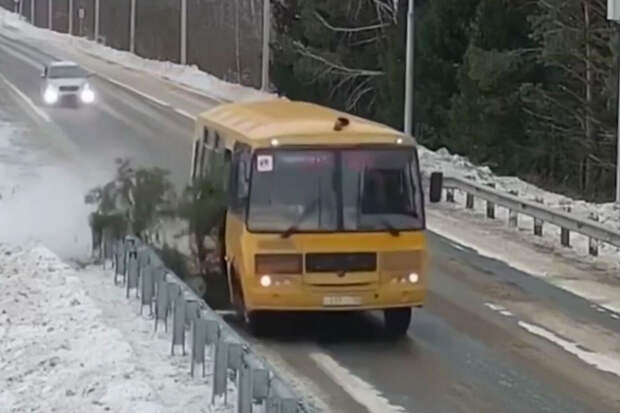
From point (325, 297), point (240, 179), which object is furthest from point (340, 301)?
point (240, 179)

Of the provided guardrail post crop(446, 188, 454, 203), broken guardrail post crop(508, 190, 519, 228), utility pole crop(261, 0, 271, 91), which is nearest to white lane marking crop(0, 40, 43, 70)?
utility pole crop(261, 0, 271, 91)

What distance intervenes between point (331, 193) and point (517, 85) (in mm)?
29740

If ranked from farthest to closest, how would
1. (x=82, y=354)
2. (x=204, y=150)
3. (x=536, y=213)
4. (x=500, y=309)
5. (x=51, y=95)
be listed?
(x=51, y=95) → (x=536, y=213) → (x=204, y=150) → (x=500, y=309) → (x=82, y=354)

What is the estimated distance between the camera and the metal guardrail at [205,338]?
37.5 ft

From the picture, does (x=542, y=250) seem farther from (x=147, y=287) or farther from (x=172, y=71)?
(x=172, y=71)

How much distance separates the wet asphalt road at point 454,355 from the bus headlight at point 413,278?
67 cm

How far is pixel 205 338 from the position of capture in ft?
44.7

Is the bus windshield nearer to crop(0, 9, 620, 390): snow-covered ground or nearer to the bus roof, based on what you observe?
the bus roof

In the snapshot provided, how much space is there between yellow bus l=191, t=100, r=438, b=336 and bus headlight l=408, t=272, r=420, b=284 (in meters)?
0.01

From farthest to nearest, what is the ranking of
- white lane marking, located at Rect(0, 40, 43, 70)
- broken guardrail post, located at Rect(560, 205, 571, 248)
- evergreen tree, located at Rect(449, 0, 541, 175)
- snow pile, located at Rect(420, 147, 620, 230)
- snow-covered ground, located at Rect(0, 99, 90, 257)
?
white lane marking, located at Rect(0, 40, 43, 70) < evergreen tree, located at Rect(449, 0, 541, 175) < snow pile, located at Rect(420, 147, 620, 230) < snow-covered ground, located at Rect(0, 99, 90, 257) < broken guardrail post, located at Rect(560, 205, 571, 248)

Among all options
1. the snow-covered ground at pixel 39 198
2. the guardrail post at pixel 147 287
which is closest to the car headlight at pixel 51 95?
the snow-covered ground at pixel 39 198

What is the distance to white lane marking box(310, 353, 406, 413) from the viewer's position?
13305mm

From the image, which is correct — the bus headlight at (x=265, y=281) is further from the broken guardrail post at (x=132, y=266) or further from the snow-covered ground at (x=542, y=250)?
the snow-covered ground at (x=542, y=250)

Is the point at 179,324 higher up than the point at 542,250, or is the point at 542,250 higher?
the point at 179,324
